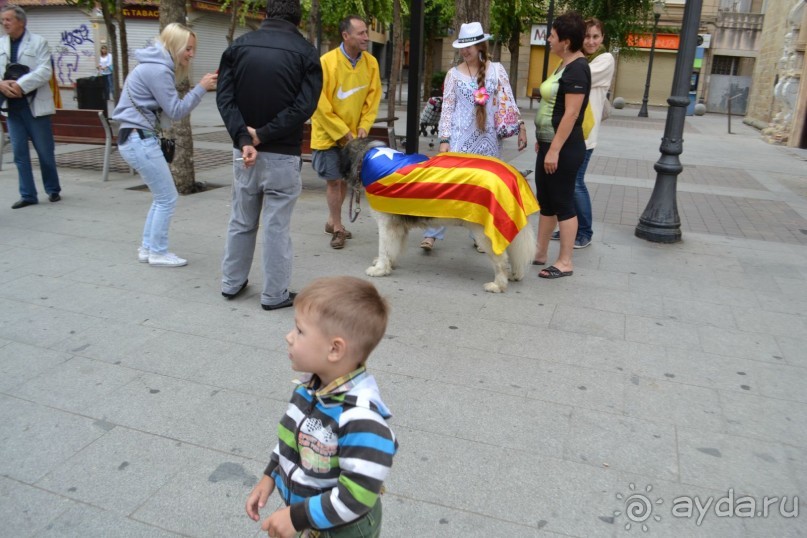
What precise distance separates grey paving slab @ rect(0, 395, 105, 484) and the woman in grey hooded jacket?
7.22 feet

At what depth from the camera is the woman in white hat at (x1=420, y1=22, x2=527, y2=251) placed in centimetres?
529

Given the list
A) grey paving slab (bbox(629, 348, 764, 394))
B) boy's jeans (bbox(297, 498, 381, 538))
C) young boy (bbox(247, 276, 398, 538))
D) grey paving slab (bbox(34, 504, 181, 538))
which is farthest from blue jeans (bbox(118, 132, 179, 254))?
boy's jeans (bbox(297, 498, 381, 538))

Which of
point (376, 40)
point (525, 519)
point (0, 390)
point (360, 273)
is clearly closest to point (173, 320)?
point (0, 390)

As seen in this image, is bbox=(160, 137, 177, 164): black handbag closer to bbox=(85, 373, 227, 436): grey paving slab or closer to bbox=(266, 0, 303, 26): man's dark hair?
bbox=(266, 0, 303, 26): man's dark hair

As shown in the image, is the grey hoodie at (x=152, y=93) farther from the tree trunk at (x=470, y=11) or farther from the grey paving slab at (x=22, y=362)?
the tree trunk at (x=470, y=11)

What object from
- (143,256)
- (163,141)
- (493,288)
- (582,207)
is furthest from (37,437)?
(582,207)

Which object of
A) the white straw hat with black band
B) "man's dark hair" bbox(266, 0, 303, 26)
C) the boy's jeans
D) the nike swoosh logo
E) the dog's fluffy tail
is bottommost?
the dog's fluffy tail

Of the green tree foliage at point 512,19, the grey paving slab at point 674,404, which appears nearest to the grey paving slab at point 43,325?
the grey paving slab at point 674,404

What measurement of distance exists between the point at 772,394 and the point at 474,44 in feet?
11.0

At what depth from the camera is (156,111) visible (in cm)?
496

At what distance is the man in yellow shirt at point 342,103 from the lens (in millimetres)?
5609

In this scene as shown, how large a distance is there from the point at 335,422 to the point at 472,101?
14.1 ft

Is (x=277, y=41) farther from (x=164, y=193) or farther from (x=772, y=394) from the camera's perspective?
(x=772, y=394)

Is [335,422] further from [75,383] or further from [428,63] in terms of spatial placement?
[428,63]
